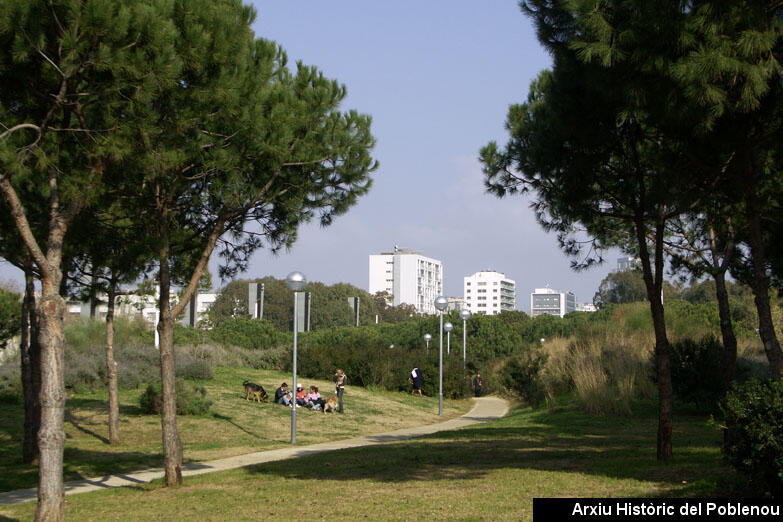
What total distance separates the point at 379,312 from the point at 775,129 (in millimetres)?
111478

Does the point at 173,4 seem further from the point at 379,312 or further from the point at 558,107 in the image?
the point at 379,312

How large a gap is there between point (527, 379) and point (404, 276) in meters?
163

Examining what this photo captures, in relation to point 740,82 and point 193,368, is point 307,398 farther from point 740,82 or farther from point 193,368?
point 740,82

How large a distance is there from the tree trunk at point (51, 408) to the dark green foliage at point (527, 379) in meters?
20.9

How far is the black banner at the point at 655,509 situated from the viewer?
6.59m

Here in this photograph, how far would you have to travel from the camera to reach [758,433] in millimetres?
6695

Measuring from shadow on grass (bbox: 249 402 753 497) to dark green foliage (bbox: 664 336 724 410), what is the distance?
1.53m

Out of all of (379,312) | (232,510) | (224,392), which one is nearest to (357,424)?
(224,392)

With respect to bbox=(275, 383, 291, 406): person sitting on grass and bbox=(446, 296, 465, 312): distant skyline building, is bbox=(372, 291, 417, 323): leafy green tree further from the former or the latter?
bbox=(275, 383, 291, 406): person sitting on grass

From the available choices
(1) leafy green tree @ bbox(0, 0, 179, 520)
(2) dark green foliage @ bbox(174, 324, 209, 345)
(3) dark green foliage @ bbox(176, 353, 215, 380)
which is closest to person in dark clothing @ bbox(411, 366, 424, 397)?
(3) dark green foliage @ bbox(176, 353, 215, 380)

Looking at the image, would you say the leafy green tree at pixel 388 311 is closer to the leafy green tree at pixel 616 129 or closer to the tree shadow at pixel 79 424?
the tree shadow at pixel 79 424

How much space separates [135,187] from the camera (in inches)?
459

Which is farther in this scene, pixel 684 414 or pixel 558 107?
pixel 684 414

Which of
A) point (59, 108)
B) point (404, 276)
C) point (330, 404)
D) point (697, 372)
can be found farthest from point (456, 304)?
point (404, 276)
